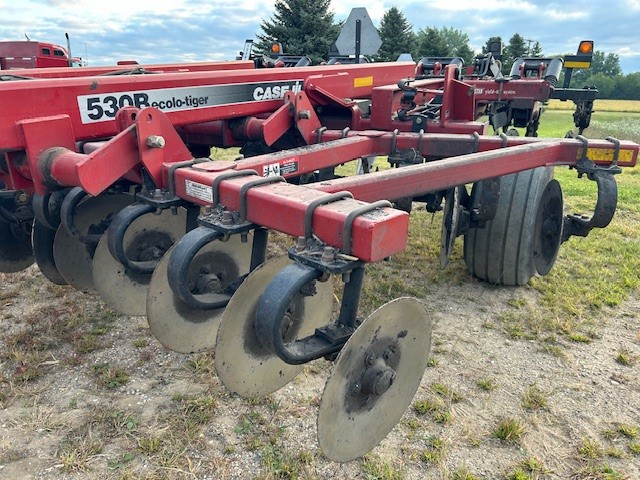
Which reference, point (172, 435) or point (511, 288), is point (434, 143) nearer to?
point (511, 288)

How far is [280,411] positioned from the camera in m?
2.73

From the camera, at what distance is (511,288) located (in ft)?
13.9

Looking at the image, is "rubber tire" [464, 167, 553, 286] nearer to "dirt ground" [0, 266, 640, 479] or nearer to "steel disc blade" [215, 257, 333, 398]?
"dirt ground" [0, 266, 640, 479]

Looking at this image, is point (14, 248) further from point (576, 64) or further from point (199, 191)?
point (576, 64)

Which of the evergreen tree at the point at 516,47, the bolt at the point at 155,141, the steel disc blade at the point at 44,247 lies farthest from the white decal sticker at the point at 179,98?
the evergreen tree at the point at 516,47

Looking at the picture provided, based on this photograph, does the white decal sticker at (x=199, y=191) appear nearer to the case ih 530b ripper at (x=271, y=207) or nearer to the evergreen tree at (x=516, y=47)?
the case ih 530b ripper at (x=271, y=207)

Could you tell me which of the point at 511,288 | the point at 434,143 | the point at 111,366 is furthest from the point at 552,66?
the point at 111,366

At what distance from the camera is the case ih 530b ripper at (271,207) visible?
6.25 feet

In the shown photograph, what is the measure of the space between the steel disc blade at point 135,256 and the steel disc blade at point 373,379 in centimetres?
138

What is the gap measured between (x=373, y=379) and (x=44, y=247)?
241 centimetres

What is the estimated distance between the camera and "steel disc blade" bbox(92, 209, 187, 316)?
2.83 meters

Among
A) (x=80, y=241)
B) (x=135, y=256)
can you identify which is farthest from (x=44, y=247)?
(x=135, y=256)

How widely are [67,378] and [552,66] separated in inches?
265

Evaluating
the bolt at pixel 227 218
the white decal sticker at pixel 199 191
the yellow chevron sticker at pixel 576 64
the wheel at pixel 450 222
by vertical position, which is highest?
the yellow chevron sticker at pixel 576 64
